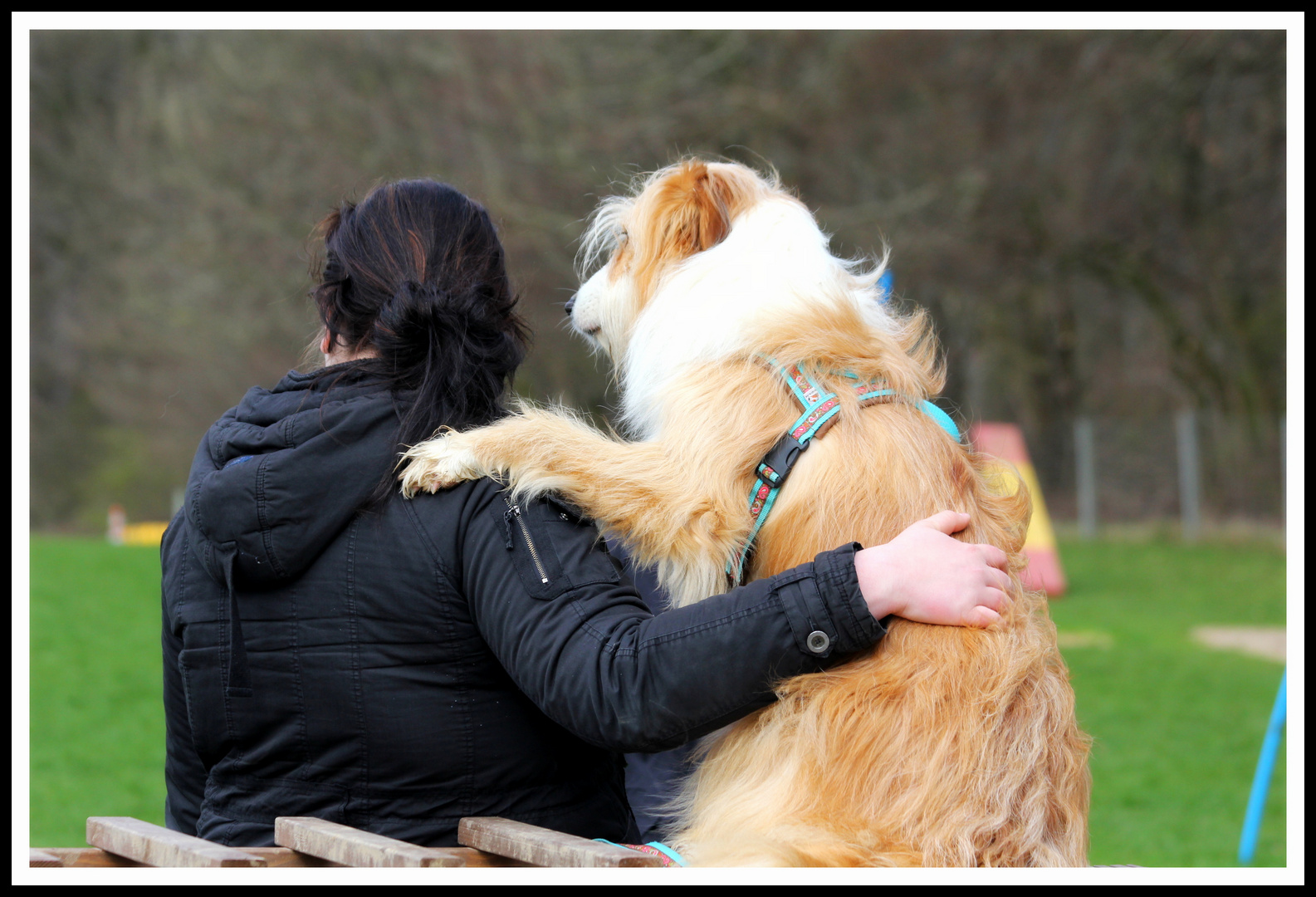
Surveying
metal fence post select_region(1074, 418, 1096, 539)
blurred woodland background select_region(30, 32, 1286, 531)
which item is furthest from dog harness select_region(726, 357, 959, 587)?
metal fence post select_region(1074, 418, 1096, 539)

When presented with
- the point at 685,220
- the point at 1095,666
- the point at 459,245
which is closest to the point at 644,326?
the point at 685,220

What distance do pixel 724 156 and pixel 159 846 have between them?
10987 millimetres

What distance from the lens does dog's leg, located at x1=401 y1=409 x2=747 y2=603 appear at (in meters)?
2.35

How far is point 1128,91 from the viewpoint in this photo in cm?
1509

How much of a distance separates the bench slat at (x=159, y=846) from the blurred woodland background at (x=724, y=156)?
8.88m

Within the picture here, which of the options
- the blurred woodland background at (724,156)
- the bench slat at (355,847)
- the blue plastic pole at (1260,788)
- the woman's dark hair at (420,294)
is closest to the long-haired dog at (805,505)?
the woman's dark hair at (420,294)

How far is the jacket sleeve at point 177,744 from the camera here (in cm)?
220

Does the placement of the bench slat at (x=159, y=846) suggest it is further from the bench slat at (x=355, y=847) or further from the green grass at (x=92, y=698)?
the green grass at (x=92, y=698)

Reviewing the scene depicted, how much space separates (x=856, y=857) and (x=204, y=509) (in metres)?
1.24

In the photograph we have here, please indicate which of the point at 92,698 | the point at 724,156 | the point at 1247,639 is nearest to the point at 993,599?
the point at 92,698

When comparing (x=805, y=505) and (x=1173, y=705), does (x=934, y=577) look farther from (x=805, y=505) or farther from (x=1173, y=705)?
(x=1173, y=705)

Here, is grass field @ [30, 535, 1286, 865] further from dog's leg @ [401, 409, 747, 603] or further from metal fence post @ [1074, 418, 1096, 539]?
metal fence post @ [1074, 418, 1096, 539]

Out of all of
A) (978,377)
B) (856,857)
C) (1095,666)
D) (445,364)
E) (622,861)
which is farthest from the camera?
(978,377)

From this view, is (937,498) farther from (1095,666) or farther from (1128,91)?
(1128,91)
